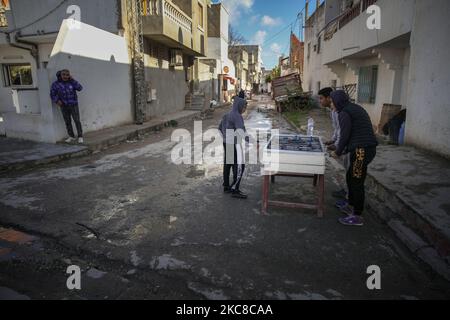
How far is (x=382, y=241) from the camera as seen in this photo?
3.80 meters

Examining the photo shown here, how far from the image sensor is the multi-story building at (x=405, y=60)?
6.44 meters

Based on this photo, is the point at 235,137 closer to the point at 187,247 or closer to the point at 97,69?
the point at 187,247

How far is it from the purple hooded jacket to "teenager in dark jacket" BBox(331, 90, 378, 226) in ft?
23.5

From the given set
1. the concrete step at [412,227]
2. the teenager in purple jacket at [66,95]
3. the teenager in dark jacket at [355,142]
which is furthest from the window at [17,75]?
the concrete step at [412,227]

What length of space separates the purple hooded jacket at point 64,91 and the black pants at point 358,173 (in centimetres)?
753

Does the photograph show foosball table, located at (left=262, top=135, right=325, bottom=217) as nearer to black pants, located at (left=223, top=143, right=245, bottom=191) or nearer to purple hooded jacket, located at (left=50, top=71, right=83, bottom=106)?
black pants, located at (left=223, top=143, right=245, bottom=191)

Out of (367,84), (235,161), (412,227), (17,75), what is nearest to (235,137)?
(235,161)

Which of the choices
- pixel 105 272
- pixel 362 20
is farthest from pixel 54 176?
pixel 362 20

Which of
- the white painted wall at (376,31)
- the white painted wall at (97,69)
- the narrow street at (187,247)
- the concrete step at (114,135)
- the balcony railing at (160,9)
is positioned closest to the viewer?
the narrow street at (187,247)

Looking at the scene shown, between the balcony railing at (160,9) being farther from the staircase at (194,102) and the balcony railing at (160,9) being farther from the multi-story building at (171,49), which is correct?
the staircase at (194,102)

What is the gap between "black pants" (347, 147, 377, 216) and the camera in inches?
158

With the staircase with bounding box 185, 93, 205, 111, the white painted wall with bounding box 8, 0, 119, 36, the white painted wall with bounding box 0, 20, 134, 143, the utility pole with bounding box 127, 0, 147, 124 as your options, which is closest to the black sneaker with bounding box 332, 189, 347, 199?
the white painted wall with bounding box 0, 20, 134, 143

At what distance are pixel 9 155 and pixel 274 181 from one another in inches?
249
